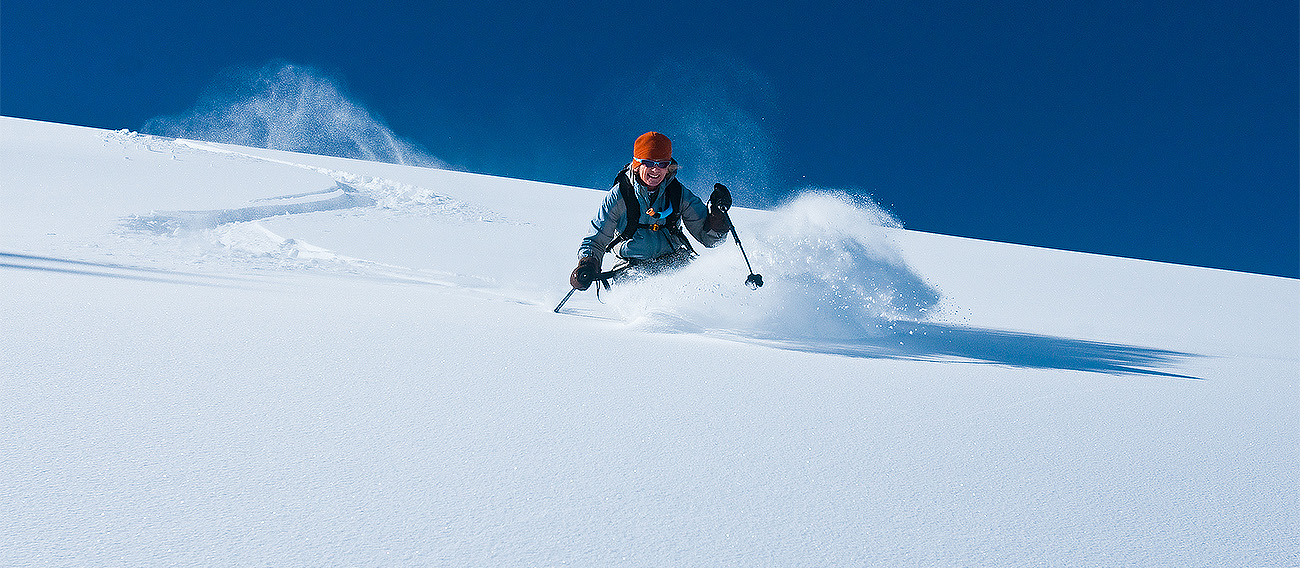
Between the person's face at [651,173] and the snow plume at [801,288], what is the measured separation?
631 millimetres

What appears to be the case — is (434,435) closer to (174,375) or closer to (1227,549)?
(174,375)

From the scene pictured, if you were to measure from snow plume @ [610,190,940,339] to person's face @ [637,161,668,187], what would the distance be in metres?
0.63

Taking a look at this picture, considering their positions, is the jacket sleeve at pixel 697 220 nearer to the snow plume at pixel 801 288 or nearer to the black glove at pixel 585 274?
the snow plume at pixel 801 288

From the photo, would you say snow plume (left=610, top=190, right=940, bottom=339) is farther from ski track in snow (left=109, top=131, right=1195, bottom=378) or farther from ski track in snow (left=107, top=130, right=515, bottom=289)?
ski track in snow (left=107, top=130, right=515, bottom=289)

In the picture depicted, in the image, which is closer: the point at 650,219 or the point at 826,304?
the point at 826,304

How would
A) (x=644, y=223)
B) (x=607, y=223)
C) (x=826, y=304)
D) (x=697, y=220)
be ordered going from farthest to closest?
1. (x=697, y=220)
2. (x=644, y=223)
3. (x=607, y=223)
4. (x=826, y=304)

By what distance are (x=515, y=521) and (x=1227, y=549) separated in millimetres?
1415

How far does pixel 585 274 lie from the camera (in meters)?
4.81

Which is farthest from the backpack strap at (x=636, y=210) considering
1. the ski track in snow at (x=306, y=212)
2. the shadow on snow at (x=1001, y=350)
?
the ski track in snow at (x=306, y=212)

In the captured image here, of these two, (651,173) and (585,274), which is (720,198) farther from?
(585,274)

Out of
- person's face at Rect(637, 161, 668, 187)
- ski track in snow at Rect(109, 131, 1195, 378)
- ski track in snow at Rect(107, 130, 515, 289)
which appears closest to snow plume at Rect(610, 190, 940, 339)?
ski track in snow at Rect(109, 131, 1195, 378)

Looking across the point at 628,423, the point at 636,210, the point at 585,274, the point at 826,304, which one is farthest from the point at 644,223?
the point at 628,423

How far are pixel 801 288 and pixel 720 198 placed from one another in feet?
2.66

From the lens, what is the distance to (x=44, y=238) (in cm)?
600
